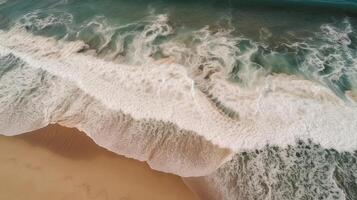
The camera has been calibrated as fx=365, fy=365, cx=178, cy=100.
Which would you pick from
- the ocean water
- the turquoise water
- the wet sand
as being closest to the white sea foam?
the ocean water

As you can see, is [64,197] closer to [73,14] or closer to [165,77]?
[165,77]

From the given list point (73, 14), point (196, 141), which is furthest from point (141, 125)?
point (73, 14)

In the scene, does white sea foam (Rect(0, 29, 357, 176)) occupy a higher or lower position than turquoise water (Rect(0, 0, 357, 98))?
lower

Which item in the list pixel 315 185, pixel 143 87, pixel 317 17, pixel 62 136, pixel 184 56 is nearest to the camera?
pixel 315 185

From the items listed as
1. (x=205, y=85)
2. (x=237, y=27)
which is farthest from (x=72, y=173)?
(x=237, y=27)

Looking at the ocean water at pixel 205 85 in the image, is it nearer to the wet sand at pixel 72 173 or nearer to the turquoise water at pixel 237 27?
the turquoise water at pixel 237 27

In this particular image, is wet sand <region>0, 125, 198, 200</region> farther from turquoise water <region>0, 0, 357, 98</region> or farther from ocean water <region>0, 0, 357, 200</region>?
turquoise water <region>0, 0, 357, 98</region>
